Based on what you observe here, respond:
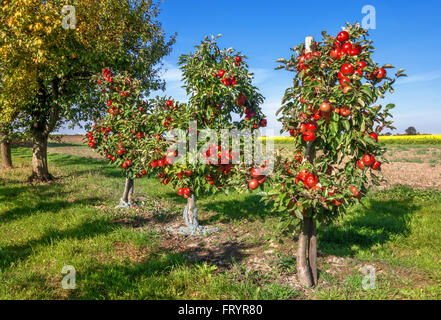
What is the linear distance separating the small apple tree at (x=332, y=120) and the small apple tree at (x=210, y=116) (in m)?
1.51

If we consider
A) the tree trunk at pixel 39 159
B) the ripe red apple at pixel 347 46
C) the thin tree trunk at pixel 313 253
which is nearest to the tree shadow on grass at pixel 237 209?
the thin tree trunk at pixel 313 253

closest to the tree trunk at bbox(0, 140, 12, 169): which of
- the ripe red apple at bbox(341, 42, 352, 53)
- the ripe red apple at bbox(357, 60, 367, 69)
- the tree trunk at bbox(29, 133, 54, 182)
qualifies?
the tree trunk at bbox(29, 133, 54, 182)

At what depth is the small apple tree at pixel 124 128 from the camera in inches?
324

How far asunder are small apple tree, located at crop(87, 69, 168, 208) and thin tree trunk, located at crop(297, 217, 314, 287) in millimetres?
4573

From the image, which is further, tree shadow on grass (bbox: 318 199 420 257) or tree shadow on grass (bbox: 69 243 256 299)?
tree shadow on grass (bbox: 318 199 420 257)

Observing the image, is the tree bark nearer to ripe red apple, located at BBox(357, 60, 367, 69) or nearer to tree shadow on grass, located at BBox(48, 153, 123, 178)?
tree shadow on grass, located at BBox(48, 153, 123, 178)

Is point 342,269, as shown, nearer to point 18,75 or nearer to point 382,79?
point 382,79

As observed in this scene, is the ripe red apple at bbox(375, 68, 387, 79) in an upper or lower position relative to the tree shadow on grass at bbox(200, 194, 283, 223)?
upper

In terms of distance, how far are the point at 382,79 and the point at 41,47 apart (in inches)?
415

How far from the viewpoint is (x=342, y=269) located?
518 centimetres

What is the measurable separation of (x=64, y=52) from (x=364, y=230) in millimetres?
11392

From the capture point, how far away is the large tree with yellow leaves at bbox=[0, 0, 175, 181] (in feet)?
31.9

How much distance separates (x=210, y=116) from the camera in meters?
6.29
